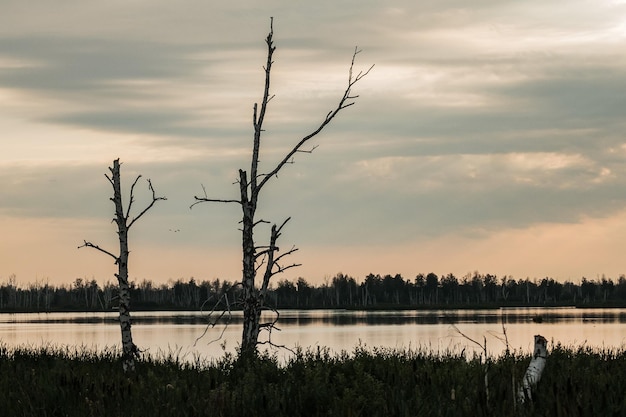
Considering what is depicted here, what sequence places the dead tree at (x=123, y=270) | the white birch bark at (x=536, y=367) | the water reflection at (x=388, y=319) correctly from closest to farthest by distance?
the white birch bark at (x=536, y=367)
the dead tree at (x=123, y=270)
the water reflection at (x=388, y=319)

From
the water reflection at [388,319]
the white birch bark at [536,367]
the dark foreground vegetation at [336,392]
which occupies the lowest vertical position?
the water reflection at [388,319]

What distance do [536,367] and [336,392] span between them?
11.5 feet

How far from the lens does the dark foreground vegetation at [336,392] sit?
387 inches

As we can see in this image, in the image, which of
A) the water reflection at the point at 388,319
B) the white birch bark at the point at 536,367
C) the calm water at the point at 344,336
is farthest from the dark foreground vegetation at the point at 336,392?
the water reflection at the point at 388,319

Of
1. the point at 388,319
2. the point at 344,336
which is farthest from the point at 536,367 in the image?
the point at 388,319

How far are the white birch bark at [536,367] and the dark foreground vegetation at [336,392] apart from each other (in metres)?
0.13

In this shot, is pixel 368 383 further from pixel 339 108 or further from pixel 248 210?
pixel 339 108

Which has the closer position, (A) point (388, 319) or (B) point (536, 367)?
(B) point (536, 367)

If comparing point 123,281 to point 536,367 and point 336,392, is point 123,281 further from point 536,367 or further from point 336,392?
point 536,367

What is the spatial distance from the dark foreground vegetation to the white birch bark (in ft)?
0.43

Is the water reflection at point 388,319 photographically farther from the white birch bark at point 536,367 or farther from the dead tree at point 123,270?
the white birch bark at point 536,367

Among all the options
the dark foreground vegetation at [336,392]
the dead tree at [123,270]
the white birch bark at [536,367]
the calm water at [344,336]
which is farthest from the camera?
the calm water at [344,336]

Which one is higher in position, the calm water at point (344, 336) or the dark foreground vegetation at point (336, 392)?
the dark foreground vegetation at point (336, 392)

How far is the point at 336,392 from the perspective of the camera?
12539 millimetres
